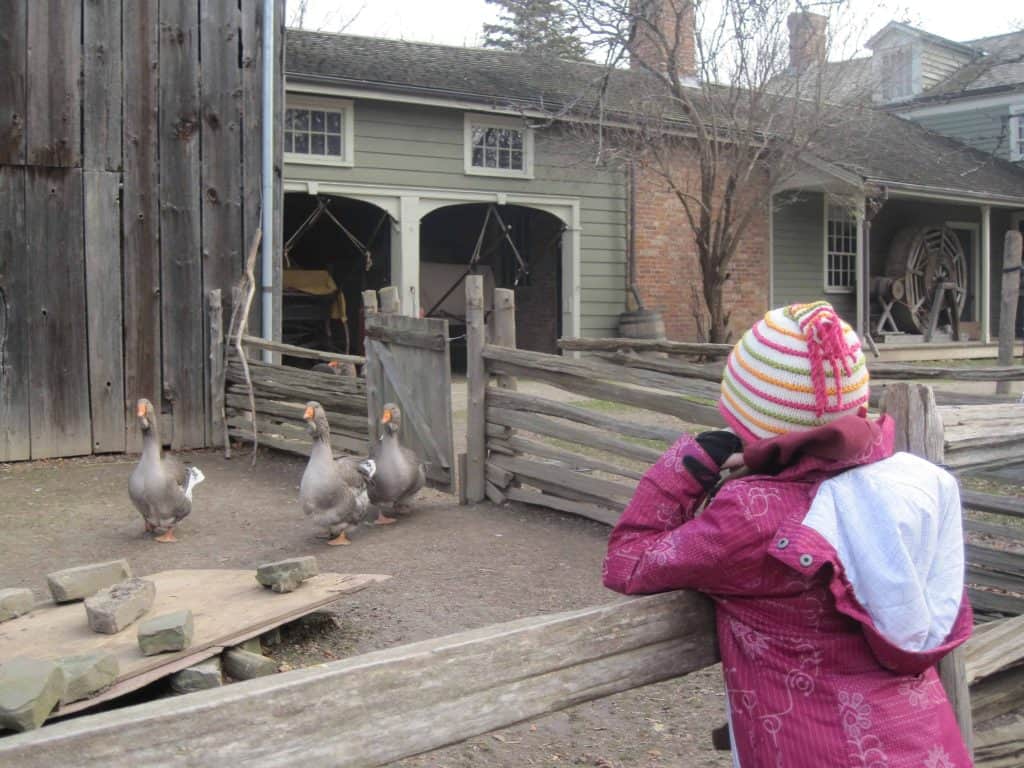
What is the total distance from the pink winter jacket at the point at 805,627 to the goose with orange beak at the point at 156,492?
525 centimetres

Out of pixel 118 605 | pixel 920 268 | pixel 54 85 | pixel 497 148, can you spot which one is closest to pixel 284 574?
pixel 118 605

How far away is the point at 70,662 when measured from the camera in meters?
3.51

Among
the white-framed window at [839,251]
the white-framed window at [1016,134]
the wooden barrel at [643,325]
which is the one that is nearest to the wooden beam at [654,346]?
the wooden barrel at [643,325]

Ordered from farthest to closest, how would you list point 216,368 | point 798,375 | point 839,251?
point 839,251 < point 216,368 < point 798,375

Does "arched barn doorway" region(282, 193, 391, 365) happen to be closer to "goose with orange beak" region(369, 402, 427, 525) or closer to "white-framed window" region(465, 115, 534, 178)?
"white-framed window" region(465, 115, 534, 178)

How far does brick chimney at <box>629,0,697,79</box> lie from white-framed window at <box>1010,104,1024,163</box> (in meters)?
10.9

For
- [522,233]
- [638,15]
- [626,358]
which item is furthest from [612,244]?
[626,358]

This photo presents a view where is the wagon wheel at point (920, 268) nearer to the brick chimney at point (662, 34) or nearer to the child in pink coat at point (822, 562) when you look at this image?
the brick chimney at point (662, 34)

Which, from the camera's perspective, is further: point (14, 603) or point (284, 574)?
point (284, 574)

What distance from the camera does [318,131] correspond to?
591 inches

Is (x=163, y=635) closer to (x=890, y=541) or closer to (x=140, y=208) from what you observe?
(x=890, y=541)

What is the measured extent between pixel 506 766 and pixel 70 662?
1.52m

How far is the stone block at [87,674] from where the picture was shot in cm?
342

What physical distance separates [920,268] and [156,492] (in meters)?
18.6
